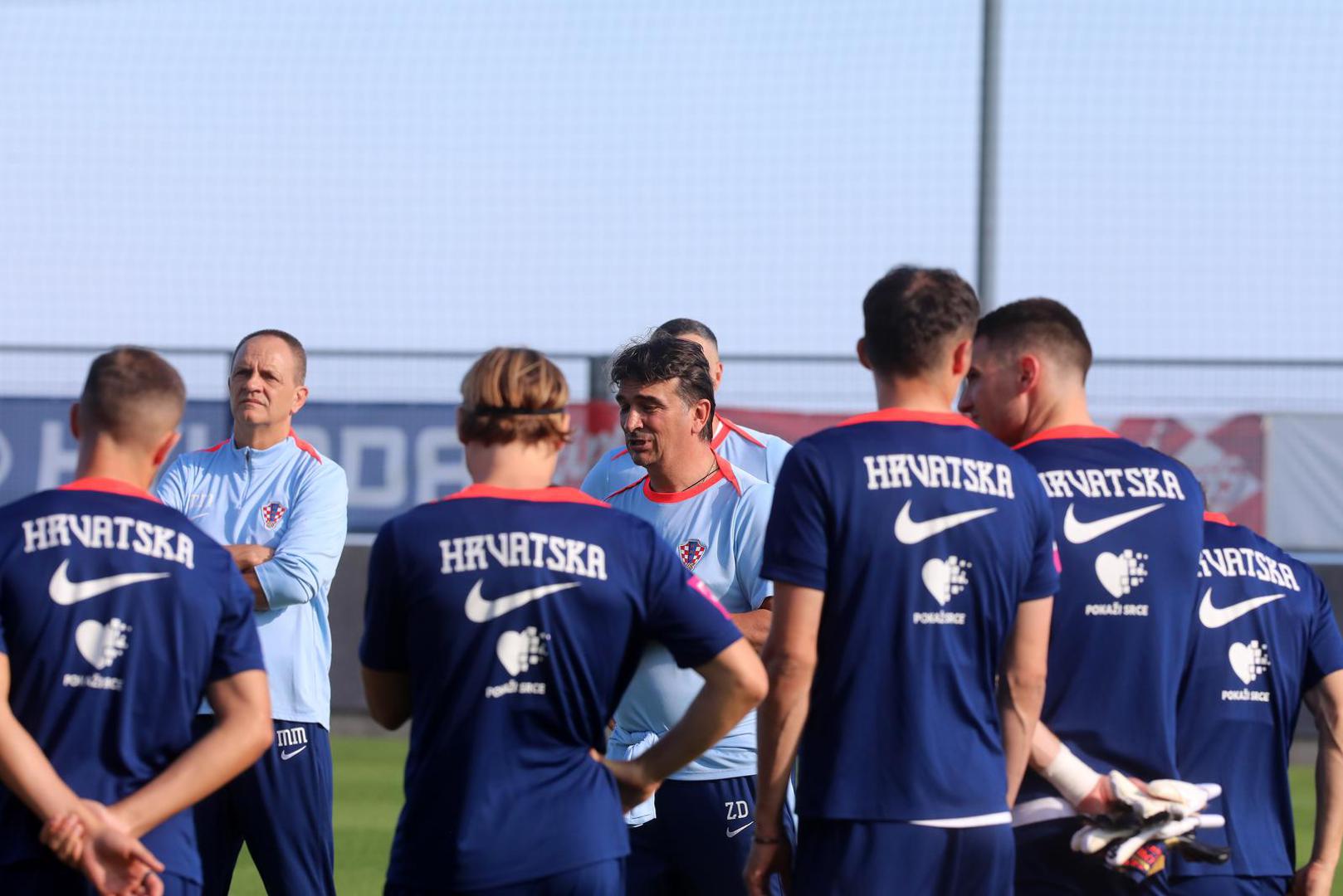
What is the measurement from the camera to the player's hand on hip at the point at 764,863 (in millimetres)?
3488

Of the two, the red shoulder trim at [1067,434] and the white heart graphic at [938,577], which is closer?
the white heart graphic at [938,577]

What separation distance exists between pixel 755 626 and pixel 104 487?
199 cm

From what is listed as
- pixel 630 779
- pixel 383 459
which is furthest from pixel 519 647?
pixel 383 459

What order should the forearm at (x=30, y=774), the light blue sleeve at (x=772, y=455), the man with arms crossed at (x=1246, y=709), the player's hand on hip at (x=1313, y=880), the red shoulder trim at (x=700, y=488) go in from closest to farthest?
the forearm at (x=30, y=774) → the man with arms crossed at (x=1246, y=709) → the player's hand on hip at (x=1313, y=880) → the red shoulder trim at (x=700, y=488) → the light blue sleeve at (x=772, y=455)

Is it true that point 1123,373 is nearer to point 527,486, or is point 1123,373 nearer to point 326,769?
point 326,769

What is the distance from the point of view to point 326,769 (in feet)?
17.4

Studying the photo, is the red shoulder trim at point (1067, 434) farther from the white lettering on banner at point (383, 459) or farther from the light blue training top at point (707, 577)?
the white lettering on banner at point (383, 459)

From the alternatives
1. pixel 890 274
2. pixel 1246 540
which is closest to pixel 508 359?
pixel 890 274

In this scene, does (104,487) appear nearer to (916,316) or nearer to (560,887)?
(560,887)

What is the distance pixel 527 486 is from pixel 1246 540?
6.55ft

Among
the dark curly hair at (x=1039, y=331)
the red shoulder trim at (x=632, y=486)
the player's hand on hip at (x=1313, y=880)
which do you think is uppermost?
the dark curly hair at (x=1039, y=331)

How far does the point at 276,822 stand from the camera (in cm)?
507

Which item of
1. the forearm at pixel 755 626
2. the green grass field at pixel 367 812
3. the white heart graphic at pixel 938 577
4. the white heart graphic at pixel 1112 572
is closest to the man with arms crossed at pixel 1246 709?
the white heart graphic at pixel 1112 572

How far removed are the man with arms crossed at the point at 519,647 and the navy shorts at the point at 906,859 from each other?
36 cm
